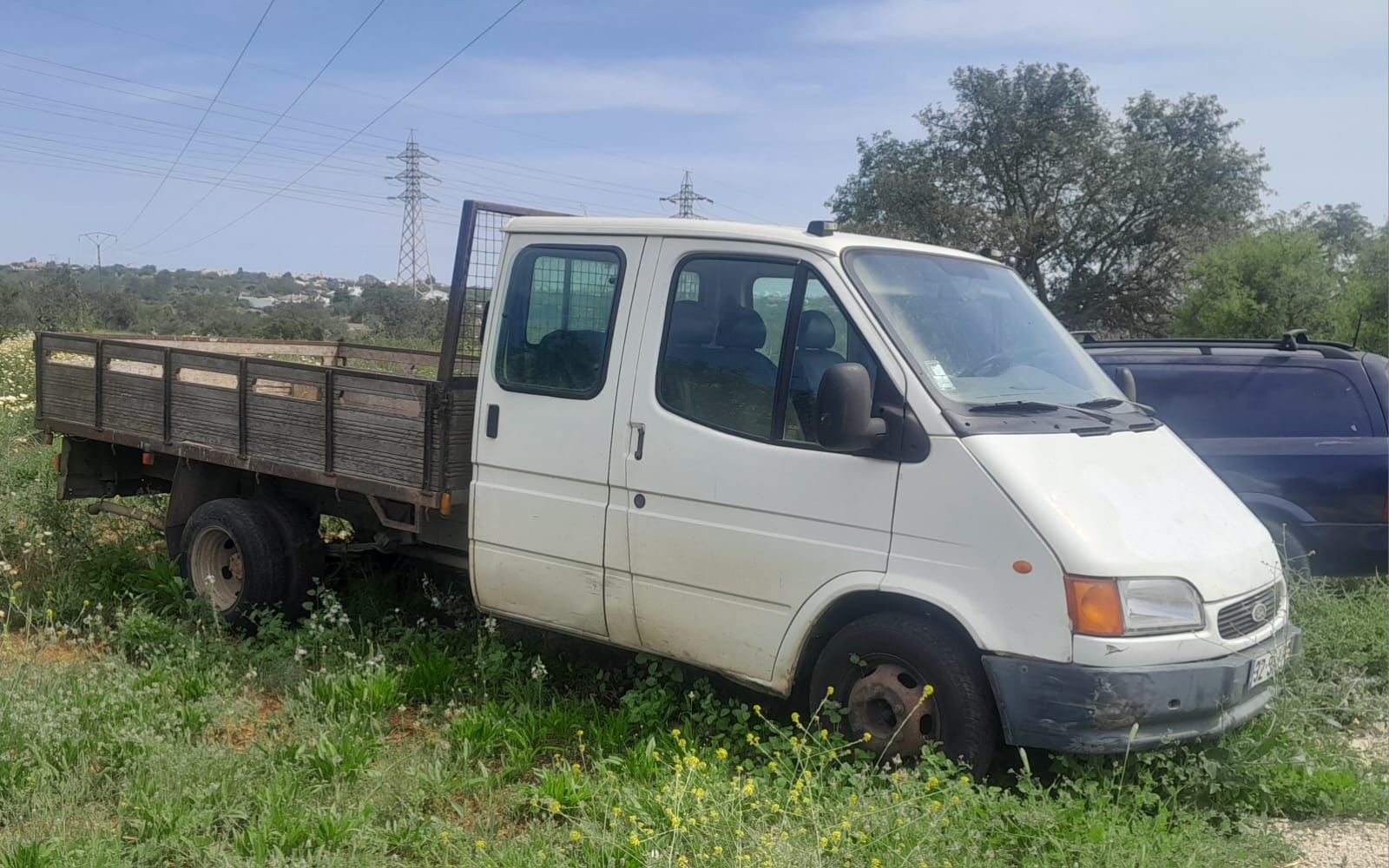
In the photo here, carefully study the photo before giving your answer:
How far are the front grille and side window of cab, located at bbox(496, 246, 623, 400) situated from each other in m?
2.65

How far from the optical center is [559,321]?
5492mm

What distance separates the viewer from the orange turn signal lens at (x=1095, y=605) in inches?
159

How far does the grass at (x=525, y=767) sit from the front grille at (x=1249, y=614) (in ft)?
1.58

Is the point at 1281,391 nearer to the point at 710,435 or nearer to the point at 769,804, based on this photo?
the point at 710,435

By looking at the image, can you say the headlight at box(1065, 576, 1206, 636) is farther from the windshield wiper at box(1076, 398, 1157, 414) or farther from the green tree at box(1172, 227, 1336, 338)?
the green tree at box(1172, 227, 1336, 338)

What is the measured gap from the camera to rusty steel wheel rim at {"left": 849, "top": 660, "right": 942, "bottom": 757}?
441 centimetres

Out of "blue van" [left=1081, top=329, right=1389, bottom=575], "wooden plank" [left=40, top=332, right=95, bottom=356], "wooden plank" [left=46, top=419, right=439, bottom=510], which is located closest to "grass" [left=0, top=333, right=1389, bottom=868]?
"blue van" [left=1081, top=329, right=1389, bottom=575]

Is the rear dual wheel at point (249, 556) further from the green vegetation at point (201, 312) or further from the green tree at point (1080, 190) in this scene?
the green tree at point (1080, 190)

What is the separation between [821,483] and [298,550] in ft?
11.4

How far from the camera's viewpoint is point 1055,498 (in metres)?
4.17

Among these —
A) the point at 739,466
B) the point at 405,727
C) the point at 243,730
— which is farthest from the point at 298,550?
the point at 739,466

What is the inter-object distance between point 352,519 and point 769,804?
11.8 ft

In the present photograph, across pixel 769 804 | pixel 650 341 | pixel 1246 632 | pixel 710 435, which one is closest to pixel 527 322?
pixel 650 341

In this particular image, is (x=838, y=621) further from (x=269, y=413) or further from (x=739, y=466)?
(x=269, y=413)
